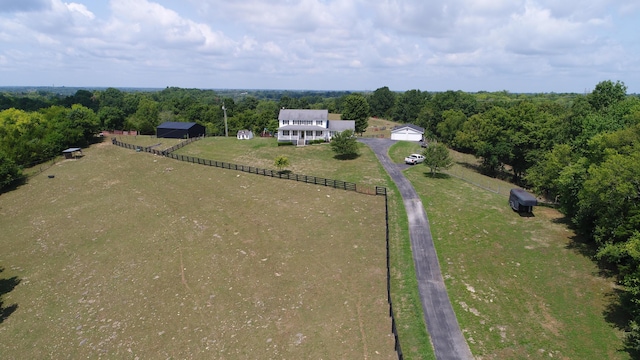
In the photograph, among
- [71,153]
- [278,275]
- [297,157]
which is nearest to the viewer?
[278,275]

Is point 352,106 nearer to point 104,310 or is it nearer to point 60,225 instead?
point 60,225

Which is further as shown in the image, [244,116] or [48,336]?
[244,116]

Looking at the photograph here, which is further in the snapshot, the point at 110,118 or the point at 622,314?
the point at 110,118

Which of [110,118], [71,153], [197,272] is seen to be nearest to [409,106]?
[110,118]

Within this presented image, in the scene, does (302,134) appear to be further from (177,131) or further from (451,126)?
(451,126)

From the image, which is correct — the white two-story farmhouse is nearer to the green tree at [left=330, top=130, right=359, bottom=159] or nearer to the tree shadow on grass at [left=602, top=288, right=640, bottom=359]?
the green tree at [left=330, top=130, right=359, bottom=159]

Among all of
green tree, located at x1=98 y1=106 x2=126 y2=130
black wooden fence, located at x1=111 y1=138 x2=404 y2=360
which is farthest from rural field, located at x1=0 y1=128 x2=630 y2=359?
green tree, located at x1=98 y1=106 x2=126 y2=130

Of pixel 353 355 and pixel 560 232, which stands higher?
pixel 560 232

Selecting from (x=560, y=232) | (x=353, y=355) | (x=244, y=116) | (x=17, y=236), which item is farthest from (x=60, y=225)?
(x=244, y=116)
